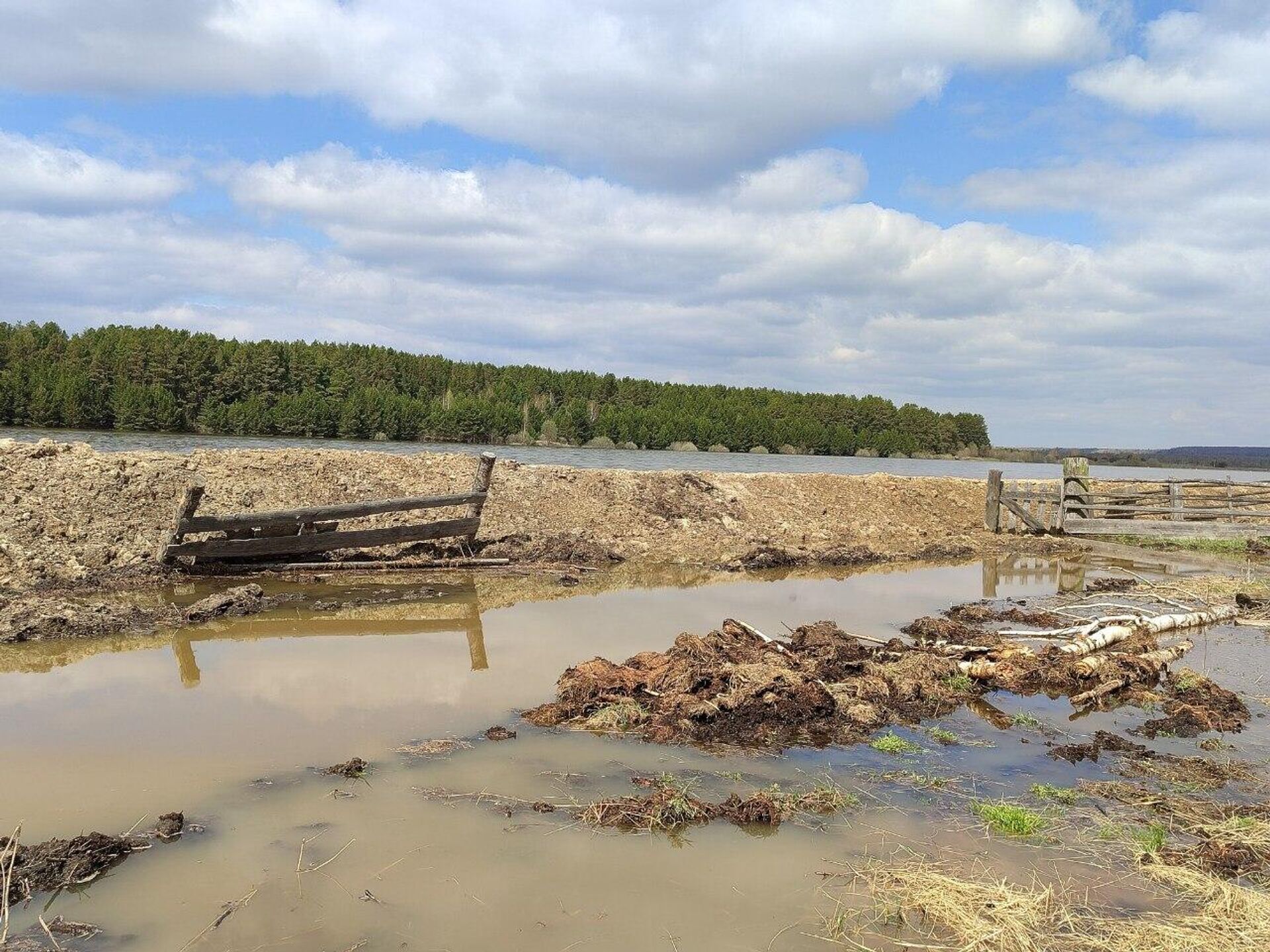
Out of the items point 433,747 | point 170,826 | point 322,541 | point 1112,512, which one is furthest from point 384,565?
point 1112,512

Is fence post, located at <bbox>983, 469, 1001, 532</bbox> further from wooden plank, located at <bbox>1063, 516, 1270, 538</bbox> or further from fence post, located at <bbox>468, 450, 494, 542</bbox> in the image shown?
fence post, located at <bbox>468, 450, 494, 542</bbox>

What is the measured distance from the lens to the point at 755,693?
24.1ft

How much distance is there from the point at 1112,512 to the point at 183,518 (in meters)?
21.2

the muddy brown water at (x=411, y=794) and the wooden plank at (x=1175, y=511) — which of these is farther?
the wooden plank at (x=1175, y=511)

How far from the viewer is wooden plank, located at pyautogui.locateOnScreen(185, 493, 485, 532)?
12422 millimetres

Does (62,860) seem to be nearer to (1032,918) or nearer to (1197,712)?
(1032,918)

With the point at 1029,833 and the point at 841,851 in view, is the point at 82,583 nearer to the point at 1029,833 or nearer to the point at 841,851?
the point at 841,851

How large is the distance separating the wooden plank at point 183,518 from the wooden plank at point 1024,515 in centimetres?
1907

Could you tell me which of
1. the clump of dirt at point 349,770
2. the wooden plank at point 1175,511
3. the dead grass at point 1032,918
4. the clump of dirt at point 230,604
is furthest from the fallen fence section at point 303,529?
the wooden plank at point 1175,511

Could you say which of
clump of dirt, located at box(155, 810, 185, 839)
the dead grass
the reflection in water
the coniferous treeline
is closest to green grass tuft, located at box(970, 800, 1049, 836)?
the dead grass

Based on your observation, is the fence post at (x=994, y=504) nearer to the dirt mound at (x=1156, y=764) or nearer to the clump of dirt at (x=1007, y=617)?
the clump of dirt at (x=1007, y=617)

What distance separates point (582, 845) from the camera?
15.9 ft

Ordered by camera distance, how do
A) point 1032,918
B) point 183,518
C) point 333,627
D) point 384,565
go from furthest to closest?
point 384,565 → point 183,518 → point 333,627 → point 1032,918

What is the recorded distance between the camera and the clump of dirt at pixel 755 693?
274 inches
